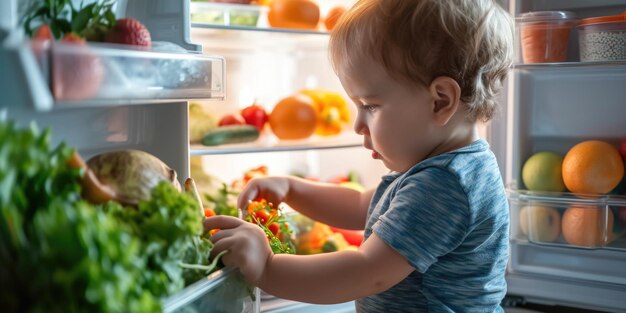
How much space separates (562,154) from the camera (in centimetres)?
196

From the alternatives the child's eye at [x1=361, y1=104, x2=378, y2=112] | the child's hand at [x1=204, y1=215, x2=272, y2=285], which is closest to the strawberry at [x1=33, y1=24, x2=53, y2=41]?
the child's hand at [x1=204, y1=215, x2=272, y2=285]

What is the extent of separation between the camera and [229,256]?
1.06 m

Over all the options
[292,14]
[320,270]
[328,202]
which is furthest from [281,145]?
[320,270]

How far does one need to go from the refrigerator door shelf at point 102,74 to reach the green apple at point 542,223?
1160mm

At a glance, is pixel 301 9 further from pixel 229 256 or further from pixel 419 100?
pixel 229 256

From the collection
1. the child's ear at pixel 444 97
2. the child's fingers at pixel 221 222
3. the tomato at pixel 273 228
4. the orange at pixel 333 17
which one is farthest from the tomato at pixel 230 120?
the child's fingers at pixel 221 222

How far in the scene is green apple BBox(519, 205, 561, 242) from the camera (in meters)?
1.92

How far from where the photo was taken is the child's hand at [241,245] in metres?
1.07

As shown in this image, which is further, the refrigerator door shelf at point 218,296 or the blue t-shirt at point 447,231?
the blue t-shirt at point 447,231

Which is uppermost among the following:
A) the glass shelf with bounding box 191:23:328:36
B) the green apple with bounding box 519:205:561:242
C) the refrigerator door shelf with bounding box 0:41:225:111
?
the glass shelf with bounding box 191:23:328:36

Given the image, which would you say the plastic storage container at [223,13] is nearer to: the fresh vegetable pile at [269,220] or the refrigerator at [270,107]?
the refrigerator at [270,107]

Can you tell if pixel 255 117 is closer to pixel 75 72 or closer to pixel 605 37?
pixel 605 37

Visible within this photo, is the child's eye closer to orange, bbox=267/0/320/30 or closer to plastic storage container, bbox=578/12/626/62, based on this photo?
plastic storage container, bbox=578/12/626/62

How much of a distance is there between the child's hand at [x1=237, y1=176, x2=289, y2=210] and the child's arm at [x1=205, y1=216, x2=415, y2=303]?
13.2 inches
